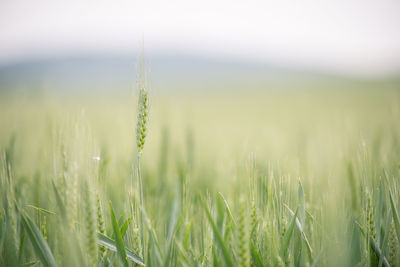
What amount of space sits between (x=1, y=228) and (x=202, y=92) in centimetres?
3239

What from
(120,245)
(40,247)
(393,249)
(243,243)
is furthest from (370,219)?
(40,247)

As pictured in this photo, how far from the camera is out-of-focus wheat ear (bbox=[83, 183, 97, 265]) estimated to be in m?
→ 0.73

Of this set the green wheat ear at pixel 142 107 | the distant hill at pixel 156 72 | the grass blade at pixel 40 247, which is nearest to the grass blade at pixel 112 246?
the grass blade at pixel 40 247

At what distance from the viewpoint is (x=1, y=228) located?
100cm

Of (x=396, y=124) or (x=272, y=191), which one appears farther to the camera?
(x=396, y=124)

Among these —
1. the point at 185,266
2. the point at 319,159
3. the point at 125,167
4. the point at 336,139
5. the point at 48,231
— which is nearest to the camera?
the point at 185,266

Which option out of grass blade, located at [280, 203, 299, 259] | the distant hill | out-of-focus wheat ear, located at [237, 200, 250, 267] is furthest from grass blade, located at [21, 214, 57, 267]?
the distant hill

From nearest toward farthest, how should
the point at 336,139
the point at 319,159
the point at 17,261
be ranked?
the point at 17,261 → the point at 336,139 → the point at 319,159

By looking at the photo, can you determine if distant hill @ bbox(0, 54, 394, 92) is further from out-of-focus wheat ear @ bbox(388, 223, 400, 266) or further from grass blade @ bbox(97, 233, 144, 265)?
out-of-focus wheat ear @ bbox(388, 223, 400, 266)

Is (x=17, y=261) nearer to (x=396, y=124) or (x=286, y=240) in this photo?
(x=286, y=240)

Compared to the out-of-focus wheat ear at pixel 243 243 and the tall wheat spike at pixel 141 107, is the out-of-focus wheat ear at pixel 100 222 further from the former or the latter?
the out-of-focus wheat ear at pixel 243 243

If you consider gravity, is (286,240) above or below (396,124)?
below

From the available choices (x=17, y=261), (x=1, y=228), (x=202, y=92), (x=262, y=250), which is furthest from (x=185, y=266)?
(x=202, y=92)

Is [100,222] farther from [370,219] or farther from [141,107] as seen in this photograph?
[370,219]
